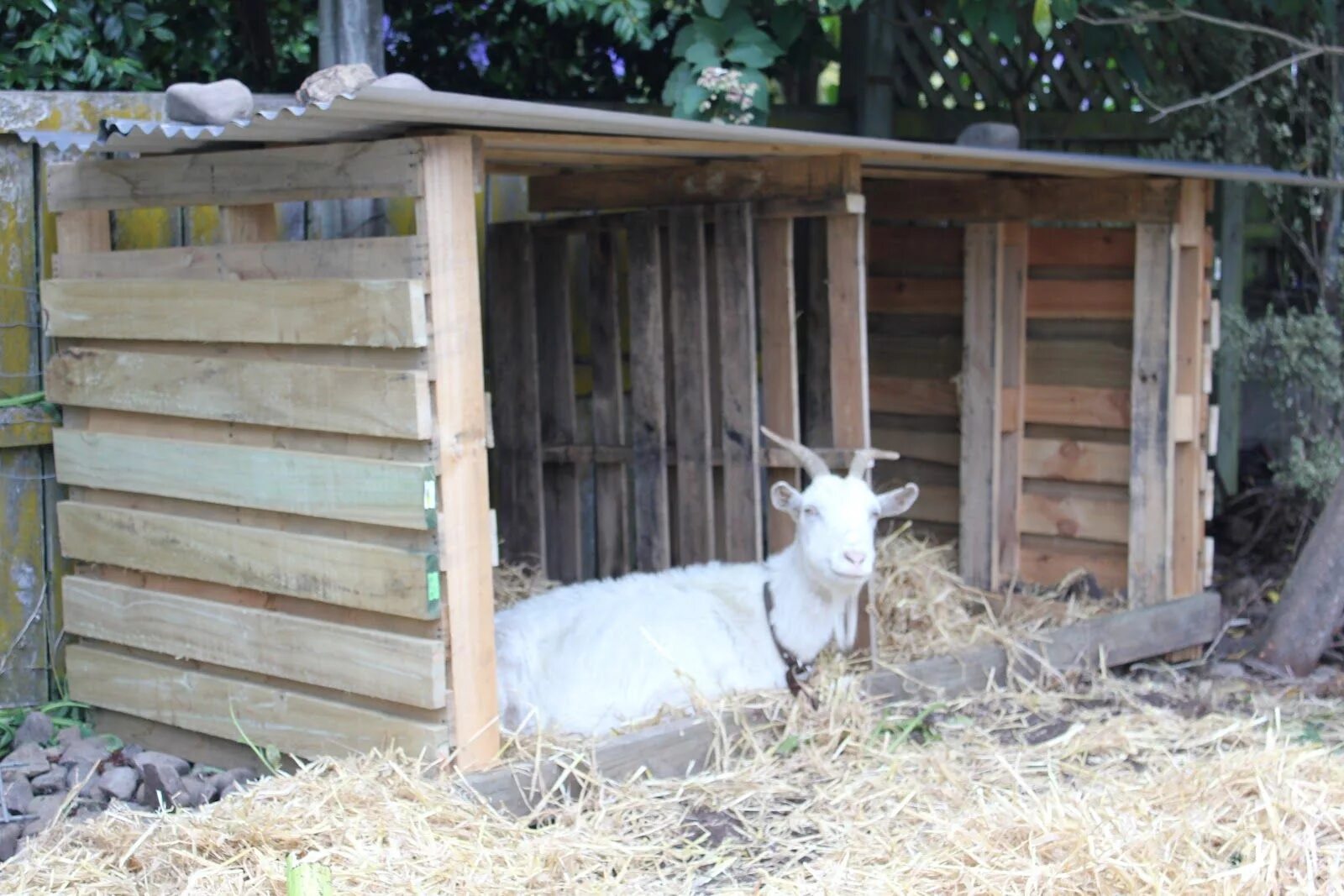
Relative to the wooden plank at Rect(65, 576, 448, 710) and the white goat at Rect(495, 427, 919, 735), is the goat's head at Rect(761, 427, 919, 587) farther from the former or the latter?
the wooden plank at Rect(65, 576, 448, 710)

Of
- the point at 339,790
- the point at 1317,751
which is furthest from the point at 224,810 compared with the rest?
the point at 1317,751

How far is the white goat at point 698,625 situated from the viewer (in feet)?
18.8

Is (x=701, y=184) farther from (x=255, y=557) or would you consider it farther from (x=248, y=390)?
(x=255, y=557)

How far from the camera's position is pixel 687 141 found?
5590 millimetres

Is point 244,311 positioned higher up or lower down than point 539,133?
lower down

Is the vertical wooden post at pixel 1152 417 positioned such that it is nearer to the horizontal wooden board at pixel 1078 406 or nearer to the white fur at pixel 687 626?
the horizontal wooden board at pixel 1078 406

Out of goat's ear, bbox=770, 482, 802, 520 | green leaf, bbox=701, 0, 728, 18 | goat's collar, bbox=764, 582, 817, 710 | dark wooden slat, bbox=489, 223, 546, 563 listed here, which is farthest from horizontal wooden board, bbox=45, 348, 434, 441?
green leaf, bbox=701, 0, 728, 18

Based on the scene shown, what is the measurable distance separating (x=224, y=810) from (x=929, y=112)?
227 inches

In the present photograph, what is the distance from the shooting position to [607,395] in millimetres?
7129

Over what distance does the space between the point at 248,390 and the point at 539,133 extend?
4.28 feet

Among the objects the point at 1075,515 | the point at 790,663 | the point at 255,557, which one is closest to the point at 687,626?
the point at 790,663

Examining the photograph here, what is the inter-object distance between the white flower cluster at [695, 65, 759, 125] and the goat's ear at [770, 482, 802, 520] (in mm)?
1718

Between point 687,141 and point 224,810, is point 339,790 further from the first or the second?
point 687,141

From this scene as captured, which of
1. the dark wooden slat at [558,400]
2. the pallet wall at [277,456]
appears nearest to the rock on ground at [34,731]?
the pallet wall at [277,456]
